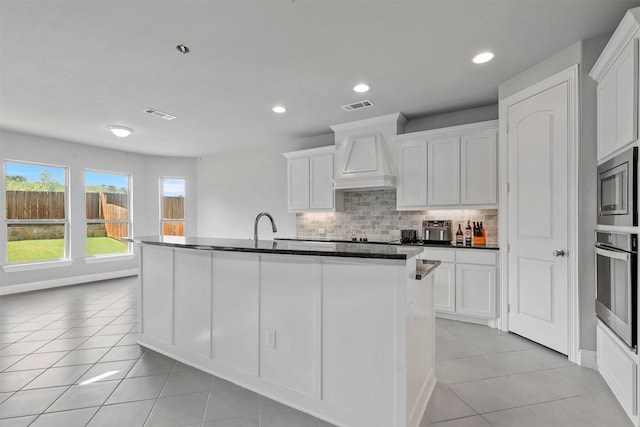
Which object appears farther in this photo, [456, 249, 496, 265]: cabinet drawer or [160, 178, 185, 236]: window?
[160, 178, 185, 236]: window

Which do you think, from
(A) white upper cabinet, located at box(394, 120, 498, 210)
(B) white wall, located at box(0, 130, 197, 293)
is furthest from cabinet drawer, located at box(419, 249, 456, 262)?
(B) white wall, located at box(0, 130, 197, 293)

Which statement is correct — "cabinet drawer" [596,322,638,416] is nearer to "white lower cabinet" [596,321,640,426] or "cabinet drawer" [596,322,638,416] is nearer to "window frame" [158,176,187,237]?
"white lower cabinet" [596,321,640,426]

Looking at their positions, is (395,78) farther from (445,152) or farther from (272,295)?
(272,295)

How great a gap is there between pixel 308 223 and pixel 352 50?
3467 mm

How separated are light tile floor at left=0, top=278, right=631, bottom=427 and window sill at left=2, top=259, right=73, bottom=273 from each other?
2.47 m

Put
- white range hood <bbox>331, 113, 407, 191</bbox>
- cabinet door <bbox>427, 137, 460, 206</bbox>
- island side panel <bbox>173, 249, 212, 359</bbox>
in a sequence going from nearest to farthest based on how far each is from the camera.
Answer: island side panel <bbox>173, 249, 212, 359</bbox>, cabinet door <bbox>427, 137, 460, 206</bbox>, white range hood <bbox>331, 113, 407, 191</bbox>

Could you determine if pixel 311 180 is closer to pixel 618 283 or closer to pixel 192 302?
pixel 192 302

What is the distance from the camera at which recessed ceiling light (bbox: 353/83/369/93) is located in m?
3.43

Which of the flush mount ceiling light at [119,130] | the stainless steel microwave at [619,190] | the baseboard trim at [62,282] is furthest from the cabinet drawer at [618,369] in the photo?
the baseboard trim at [62,282]

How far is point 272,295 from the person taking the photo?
81.6 inches

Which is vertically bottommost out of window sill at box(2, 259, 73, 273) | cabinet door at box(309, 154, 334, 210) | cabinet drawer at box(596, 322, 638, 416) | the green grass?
cabinet drawer at box(596, 322, 638, 416)

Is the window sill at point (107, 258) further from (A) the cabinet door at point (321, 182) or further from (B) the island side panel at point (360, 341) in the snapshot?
→ (B) the island side panel at point (360, 341)

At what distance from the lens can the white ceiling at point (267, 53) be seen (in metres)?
2.18

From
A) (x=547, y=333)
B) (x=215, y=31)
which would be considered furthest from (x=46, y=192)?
(x=547, y=333)
